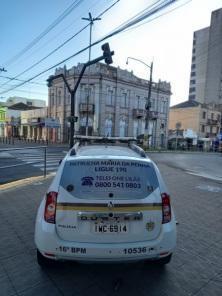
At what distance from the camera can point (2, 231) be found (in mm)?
4469

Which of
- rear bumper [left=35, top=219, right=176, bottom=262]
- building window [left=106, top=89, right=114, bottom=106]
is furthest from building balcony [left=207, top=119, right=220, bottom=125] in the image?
rear bumper [left=35, top=219, right=176, bottom=262]

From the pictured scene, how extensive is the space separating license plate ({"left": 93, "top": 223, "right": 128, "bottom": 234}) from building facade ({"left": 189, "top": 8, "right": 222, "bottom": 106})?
86726 millimetres

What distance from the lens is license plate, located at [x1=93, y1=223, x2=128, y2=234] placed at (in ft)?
9.30

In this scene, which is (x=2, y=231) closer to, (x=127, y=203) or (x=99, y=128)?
(x=127, y=203)

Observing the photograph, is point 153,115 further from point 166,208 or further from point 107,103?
point 166,208

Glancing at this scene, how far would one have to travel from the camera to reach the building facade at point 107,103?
3644 cm

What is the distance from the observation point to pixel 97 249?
276 cm

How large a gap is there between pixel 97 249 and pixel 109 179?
79 centimetres

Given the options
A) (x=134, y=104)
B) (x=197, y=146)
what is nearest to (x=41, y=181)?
(x=134, y=104)

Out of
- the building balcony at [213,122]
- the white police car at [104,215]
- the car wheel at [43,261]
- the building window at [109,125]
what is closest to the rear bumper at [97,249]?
the white police car at [104,215]

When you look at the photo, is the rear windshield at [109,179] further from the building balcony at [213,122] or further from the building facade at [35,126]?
the building balcony at [213,122]

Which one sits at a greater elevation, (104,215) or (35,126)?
(35,126)

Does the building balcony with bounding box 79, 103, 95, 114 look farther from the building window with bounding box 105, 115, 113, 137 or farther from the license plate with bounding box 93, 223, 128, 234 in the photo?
the license plate with bounding box 93, 223, 128, 234

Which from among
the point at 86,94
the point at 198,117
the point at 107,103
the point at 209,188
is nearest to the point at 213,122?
the point at 198,117
